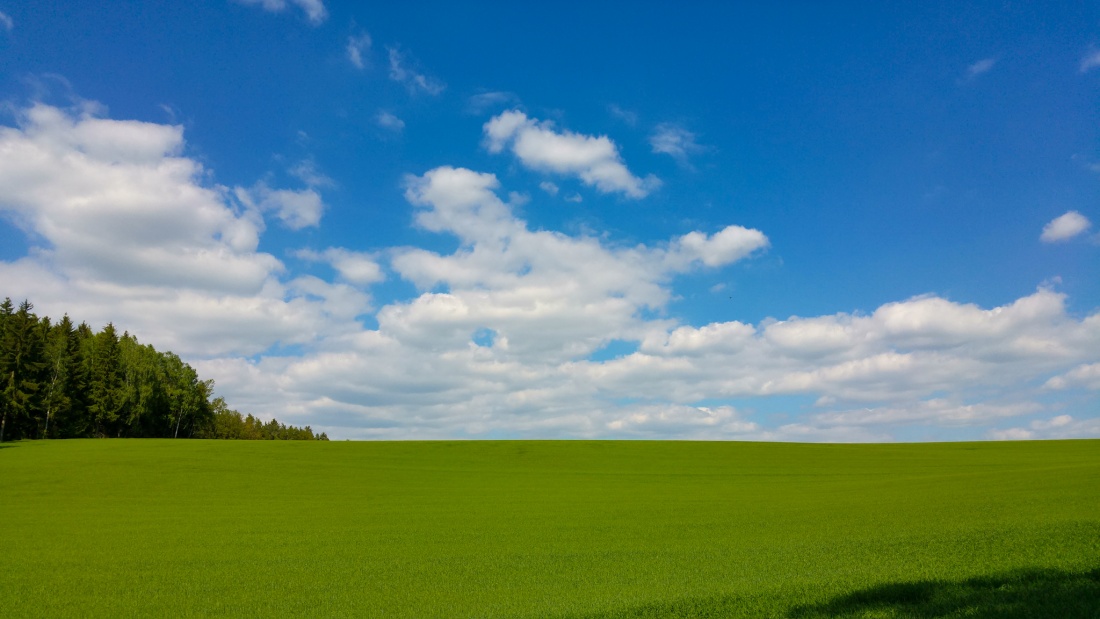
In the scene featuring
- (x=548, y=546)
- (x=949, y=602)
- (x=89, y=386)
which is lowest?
(x=548, y=546)

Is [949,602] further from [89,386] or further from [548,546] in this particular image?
[89,386]

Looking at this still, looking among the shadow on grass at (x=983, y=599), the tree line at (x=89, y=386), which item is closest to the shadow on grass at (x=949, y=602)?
the shadow on grass at (x=983, y=599)

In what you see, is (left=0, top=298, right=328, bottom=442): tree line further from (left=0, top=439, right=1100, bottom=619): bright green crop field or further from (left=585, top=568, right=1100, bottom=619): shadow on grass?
(left=585, top=568, right=1100, bottom=619): shadow on grass

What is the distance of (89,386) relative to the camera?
245 ft

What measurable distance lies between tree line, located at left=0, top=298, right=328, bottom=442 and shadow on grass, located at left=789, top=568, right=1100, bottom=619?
76110 millimetres

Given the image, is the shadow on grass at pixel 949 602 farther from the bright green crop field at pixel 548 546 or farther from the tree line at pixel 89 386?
the tree line at pixel 89 386

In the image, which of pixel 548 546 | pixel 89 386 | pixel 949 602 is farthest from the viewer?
pixel 89 386

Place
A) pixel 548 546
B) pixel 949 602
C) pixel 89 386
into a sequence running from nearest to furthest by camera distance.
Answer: pixel 949 602, pixel 548 546, pixel 89 386

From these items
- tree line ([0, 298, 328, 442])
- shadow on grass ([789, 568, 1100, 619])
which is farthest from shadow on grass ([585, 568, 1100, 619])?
tree line ([0, 298, 328, 442])

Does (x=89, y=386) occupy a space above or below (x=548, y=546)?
above

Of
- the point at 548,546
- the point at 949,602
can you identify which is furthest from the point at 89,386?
the point at 949,602

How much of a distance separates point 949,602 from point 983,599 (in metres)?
0.47

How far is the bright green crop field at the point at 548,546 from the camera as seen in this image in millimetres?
10281

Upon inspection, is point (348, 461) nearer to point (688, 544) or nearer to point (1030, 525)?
point (688, 544)
